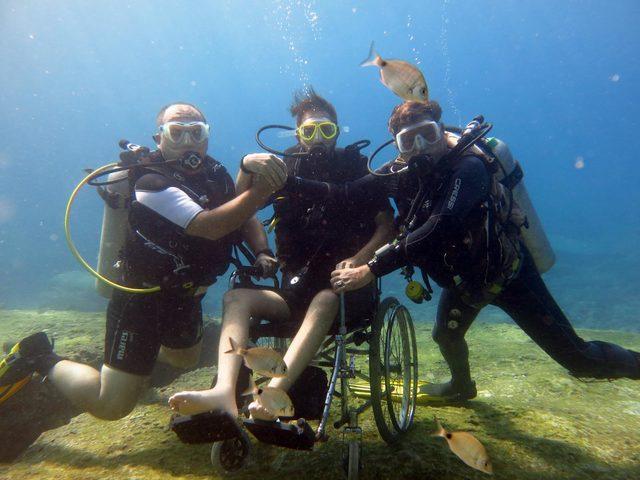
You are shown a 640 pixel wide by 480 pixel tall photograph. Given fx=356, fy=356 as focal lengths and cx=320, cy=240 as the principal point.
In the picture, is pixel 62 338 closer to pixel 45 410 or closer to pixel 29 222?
pixel 45 410

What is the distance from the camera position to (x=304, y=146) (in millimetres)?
4277

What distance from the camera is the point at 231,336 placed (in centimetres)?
272

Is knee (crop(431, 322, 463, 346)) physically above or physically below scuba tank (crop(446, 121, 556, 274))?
below

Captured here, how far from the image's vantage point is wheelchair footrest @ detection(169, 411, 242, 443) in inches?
81.9

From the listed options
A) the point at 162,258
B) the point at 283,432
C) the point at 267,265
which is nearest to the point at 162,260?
the point at 162,258

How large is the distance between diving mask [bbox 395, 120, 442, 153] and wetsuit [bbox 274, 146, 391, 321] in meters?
0.61

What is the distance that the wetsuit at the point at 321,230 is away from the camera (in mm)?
3484

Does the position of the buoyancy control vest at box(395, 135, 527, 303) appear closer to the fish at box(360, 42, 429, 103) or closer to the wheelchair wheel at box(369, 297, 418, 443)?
the wheelchair wheel at box(369, 297, 418, 443)

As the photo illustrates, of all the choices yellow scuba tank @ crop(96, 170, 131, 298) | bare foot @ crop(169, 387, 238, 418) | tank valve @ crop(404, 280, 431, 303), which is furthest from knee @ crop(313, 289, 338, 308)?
yellow scuba tank @ crop(96, 170, 131, 298)

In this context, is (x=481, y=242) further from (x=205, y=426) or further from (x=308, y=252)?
(x=205, y=426)

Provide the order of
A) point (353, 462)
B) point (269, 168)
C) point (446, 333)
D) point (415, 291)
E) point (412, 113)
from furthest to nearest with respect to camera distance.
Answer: point (446, 333) < point (412, 113) < point (415, 291) < point (269, 168) < point (353, 462)

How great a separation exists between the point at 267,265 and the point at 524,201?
292 centimetres

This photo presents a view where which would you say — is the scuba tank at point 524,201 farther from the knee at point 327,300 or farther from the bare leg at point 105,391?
the bare leg at point 105,391

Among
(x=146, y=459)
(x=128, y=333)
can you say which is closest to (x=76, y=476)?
(x=146, y=459)
